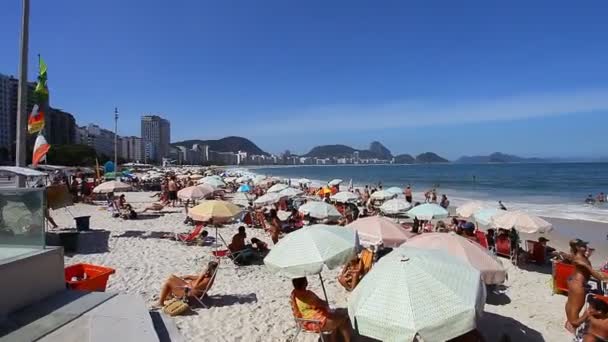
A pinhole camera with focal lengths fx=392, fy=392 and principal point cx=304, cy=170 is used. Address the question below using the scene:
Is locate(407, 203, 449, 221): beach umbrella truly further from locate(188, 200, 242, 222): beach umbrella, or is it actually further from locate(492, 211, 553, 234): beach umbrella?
locate(188, 200, 242, 222): beach umbrella

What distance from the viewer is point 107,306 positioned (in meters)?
4.85

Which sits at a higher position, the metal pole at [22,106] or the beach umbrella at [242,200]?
the metal pole at [22,106]

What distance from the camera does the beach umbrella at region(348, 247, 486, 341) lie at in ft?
10.5

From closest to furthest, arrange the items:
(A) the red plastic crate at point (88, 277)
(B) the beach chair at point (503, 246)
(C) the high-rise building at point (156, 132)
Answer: (A) the red plastic crate at point (88, 277), (B) the beach chair at point (503, 246), (C) the high-rise building at point (156, 132)

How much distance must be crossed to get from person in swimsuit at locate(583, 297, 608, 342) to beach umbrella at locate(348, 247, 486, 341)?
78.9 inches

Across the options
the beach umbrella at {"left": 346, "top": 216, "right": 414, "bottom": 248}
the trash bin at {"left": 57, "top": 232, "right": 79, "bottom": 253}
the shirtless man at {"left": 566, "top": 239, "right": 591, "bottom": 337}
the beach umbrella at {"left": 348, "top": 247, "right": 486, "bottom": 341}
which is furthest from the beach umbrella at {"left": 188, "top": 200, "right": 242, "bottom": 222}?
the shirtless man at {"left": 566, "top": 239, "right": 591, "bottom": 337}

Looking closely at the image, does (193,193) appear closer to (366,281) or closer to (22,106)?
(22,106)

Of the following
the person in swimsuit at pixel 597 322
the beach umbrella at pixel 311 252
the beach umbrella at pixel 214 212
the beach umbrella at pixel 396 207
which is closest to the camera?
the person in swimsuit at pixel 597 322

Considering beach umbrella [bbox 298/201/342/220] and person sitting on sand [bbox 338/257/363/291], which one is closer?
person sitting on sand [bbox 338/257/363/291]

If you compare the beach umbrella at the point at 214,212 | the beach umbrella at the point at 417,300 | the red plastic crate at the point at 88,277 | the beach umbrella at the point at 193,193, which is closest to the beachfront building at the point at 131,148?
the beach umbrella at the point at 193,193

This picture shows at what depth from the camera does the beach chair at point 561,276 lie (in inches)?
289

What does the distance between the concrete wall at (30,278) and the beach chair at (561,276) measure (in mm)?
8322

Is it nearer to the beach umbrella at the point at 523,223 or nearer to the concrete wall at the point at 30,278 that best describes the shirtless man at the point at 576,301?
the beach umbrella at the point at 523,223

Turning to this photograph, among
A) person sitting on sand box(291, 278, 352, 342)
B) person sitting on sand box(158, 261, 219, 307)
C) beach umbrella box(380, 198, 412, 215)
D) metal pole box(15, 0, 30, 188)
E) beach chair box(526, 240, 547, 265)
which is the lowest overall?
beach chair box(526, 240, 547, 265)
